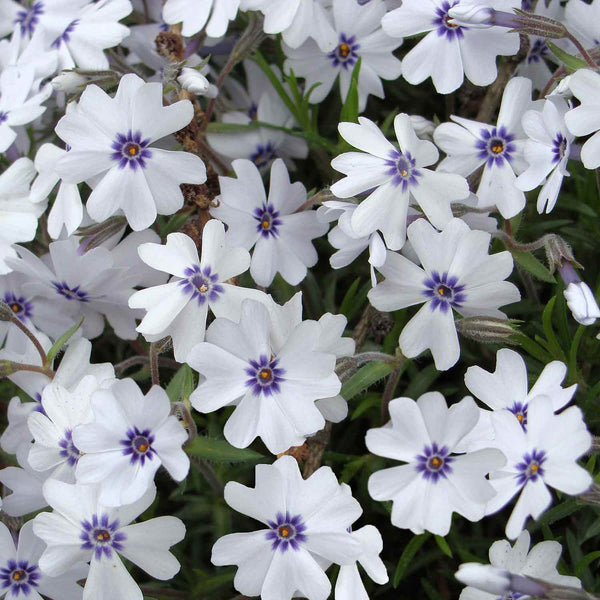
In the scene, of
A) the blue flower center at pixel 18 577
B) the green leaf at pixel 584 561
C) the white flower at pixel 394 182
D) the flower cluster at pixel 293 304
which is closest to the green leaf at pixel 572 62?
the flower cluster at pixel 293 304

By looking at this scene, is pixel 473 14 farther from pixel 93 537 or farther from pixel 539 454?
pixel 93 537

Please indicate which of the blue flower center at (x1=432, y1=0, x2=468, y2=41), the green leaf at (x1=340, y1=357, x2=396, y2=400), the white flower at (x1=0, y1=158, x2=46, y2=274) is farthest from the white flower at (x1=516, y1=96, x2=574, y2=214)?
the white flower at (x1=0, y1=158, x2=46, y2=274)

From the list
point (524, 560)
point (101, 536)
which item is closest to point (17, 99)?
point (101, 536)

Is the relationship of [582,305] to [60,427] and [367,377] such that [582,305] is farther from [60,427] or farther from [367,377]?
[60,427]

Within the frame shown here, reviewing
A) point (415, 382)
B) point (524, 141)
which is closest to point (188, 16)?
point (524, 141)

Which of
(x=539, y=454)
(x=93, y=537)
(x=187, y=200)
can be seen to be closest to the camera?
(x=539, y=454)

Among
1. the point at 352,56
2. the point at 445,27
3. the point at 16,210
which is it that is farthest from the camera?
the point at 352,56
